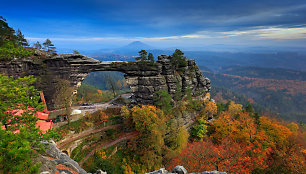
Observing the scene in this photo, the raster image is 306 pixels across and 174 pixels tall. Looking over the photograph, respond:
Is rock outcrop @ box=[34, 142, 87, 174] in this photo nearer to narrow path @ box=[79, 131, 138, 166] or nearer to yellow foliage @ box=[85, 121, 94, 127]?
narrow path @ box=[79, 131, 138, 166]

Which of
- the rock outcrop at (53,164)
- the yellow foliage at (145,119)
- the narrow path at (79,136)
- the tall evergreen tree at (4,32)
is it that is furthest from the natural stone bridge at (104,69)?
the rock outcrop at (53,164)

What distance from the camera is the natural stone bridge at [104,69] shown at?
96.4ft

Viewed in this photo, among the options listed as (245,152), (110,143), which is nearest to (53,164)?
(110,143)

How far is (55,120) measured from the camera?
2727 cm

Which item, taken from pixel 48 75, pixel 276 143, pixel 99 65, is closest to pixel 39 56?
pixel 48 75

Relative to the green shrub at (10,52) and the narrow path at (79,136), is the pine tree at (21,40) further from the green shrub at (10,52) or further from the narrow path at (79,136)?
the narrow path at (79,136)

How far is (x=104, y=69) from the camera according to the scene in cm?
3328

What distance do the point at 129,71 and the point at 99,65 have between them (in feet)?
25.2

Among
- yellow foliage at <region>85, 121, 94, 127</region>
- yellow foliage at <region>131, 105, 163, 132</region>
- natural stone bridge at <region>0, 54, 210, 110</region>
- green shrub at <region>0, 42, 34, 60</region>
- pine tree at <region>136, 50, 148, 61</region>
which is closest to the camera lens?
green shrub at <region>0, 42, 34, 60</region>

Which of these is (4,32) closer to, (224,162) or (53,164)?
(53,164)

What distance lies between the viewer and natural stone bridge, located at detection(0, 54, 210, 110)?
96.4ft

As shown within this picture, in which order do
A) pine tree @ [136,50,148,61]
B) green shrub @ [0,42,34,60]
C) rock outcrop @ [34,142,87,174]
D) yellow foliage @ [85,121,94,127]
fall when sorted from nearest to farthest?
1. rock outcrop @ [34,142,87,174]
2. green shrub @ [0,42,34,60]
3. yellow foliage @ [85,121,94,127]
4. pine tree @ [136,50,148,61]

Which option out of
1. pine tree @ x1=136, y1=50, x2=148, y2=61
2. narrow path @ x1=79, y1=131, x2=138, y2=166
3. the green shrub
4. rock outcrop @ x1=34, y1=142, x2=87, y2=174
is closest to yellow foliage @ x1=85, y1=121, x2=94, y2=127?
narrow path @ x1=79, y1=131, x2=138, y2=166

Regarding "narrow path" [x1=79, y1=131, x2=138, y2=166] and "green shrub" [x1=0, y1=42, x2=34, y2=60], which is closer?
"green shrub" [x1=0, y1=42, x2=34, y2=60]
